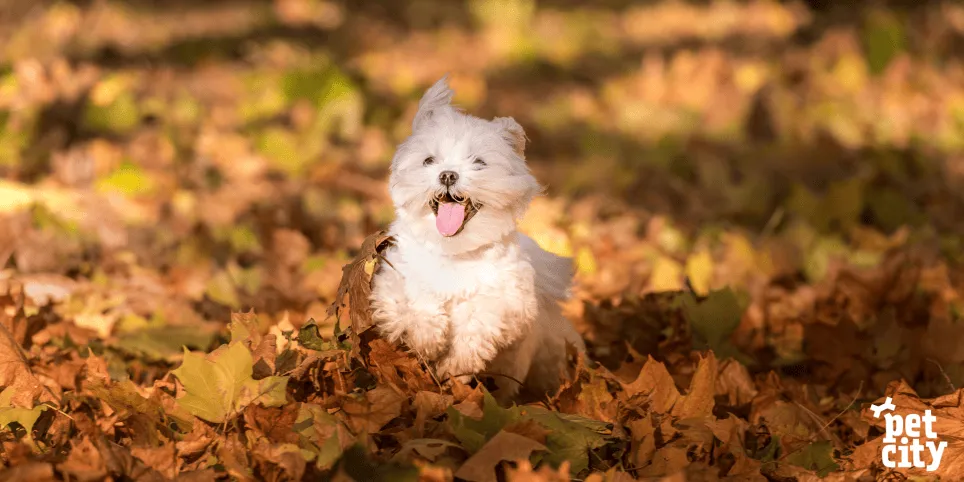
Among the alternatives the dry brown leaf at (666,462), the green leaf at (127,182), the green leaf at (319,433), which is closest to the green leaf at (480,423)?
the green leaf at (319,433)

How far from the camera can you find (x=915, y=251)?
15.1 feet

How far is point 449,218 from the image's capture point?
8.34ft

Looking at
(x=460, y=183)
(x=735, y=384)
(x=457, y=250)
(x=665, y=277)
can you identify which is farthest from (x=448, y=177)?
(x=665, y=277)

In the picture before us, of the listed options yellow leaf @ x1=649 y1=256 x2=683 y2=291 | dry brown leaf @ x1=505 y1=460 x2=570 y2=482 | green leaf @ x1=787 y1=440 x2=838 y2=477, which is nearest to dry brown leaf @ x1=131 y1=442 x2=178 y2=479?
dry brown leaf @ x1=505 y1=460 x2=570 y2=482

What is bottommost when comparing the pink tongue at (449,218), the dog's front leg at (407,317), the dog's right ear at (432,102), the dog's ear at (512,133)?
the dog's front leg at (407,317)

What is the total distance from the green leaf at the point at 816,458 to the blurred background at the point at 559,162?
0.58 metres

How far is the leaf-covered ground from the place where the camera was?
251 cm

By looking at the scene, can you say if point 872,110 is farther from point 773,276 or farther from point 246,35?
point 246,35

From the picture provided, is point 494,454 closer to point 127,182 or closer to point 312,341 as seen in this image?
point 312,341

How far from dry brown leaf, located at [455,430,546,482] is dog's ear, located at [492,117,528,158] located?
0.74m

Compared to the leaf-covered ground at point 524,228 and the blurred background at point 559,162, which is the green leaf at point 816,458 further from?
the blurred background at point 559,162

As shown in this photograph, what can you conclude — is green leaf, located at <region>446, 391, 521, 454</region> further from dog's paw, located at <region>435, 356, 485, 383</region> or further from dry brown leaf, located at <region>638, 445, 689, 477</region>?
dry brown leaf, located at <region>638, 445, 689, 477</region>

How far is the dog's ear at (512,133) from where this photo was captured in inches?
105

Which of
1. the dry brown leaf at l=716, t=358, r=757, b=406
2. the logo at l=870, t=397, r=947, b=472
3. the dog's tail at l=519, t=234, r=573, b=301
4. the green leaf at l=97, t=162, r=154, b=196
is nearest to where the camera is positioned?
the logo at l=870, t=397, r=947, b=472
